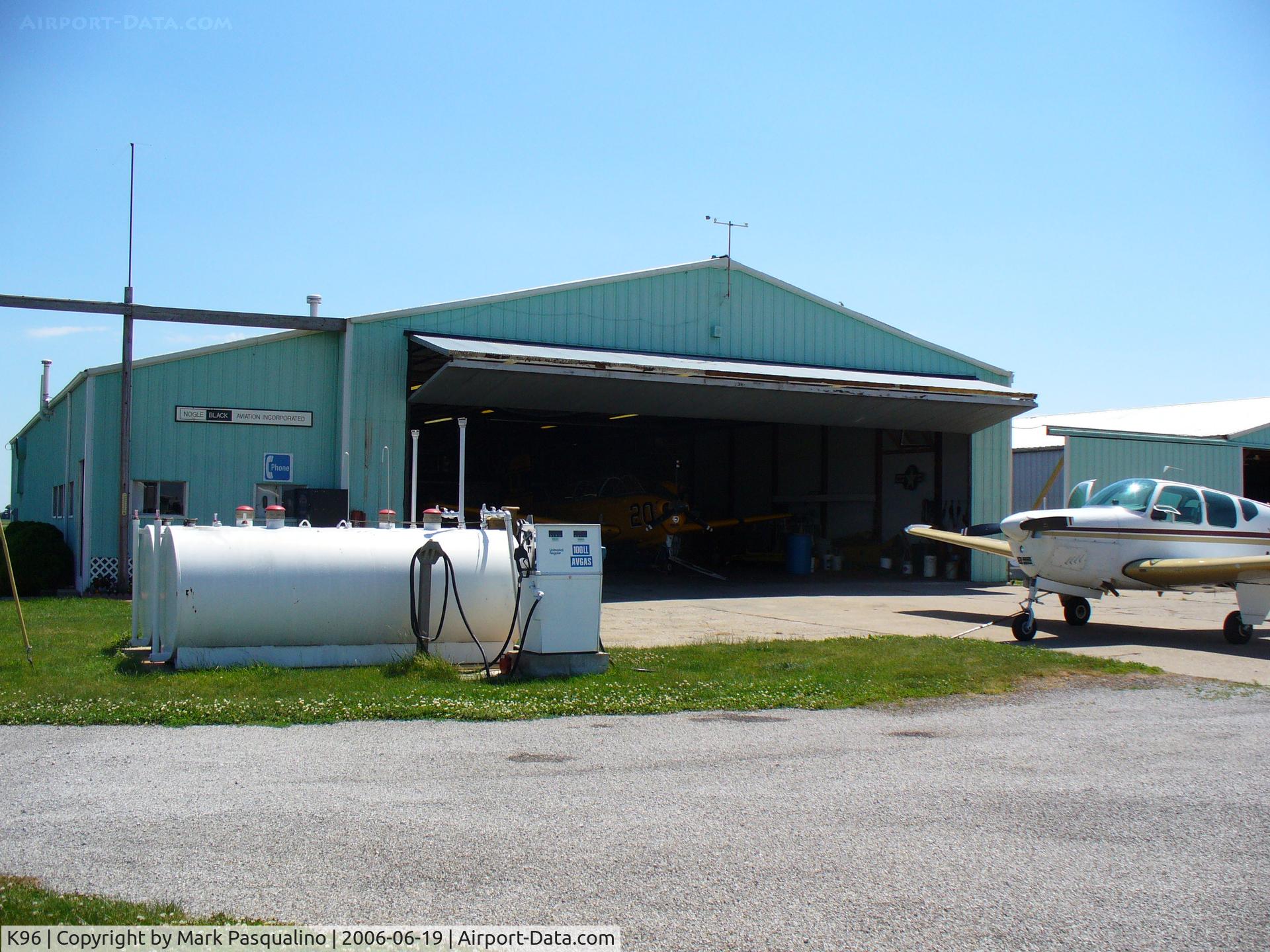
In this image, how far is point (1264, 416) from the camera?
30.7 metres

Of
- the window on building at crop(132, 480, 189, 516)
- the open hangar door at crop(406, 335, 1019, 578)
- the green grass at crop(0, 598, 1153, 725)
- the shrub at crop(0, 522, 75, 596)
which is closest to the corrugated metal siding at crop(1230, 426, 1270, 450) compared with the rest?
the open hangar door at crop(406, 335, 1019, 578)

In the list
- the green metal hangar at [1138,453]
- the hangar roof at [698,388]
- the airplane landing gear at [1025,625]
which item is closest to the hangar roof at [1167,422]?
the green metal hangar at [1138,453]

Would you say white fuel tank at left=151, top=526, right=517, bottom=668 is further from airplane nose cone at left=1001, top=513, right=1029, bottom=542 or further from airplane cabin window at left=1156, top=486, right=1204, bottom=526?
airplane cabin window at left=1156, top=486, right=1204, bottom=526

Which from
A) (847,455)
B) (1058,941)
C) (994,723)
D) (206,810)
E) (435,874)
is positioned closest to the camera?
(1058,941)

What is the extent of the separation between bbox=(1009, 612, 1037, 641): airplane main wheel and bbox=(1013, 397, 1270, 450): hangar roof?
15009mm

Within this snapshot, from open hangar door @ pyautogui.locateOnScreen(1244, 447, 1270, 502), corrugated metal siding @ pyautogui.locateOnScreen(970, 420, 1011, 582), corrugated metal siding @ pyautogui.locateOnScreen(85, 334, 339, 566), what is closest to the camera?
corrugated metal siding @ pyautogui.locateOnScreen(85, 334, 339, 566)

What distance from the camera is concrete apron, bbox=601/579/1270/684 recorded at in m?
12.7

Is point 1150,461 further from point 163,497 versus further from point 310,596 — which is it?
point 310,596

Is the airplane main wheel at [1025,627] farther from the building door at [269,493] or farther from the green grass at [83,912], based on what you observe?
the building door at [269,493]

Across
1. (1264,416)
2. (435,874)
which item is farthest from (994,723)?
(1264,416)

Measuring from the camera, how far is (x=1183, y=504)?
14797 mm

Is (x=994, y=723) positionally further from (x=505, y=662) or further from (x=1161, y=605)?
(x=1161, y=605)

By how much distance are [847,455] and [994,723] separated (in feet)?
76.0

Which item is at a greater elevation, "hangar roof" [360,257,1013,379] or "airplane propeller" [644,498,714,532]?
"hangar roof" [360,257,1013,379]
